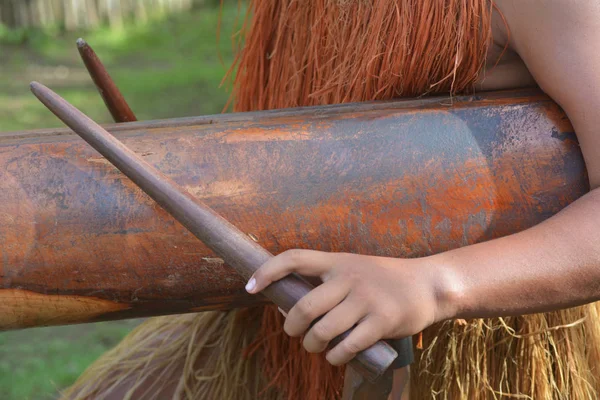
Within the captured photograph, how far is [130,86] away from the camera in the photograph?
5.32m

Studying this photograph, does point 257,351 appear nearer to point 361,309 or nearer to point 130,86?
point 361,309

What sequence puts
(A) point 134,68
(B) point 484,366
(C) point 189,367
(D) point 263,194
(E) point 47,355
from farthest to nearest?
(A) point 134,68
(E) point 47,355
(C) point 189,367
(B) point 484,366
(D) point 263,194

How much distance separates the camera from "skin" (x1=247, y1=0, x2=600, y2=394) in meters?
0.84

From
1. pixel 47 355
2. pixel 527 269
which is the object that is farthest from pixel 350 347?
pixel 47 355

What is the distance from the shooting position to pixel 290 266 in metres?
0.84

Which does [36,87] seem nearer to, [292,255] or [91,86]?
[292,255]

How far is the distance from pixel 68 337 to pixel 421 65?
210cm

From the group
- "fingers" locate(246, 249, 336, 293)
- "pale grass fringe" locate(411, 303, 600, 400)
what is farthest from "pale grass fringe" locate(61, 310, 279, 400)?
"fingers" locate(246, 249, 336, 293)

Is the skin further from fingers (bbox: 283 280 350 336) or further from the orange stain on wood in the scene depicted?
the orange stain on wood

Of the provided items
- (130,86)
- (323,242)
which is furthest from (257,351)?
(130,86)

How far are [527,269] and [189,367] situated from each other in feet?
2.04

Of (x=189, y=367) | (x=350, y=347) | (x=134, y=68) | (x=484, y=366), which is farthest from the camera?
(x=134, y=68)

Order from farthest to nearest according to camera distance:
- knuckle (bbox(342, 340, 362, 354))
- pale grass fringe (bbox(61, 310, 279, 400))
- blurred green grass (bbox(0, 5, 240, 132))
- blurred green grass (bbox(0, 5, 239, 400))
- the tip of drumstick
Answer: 1. blurred green grass (bbox(0, 5, 240, 132))
2. blurred green grass (bbox(0, 5, 239, 400))
3. pale grass fringe (bbox(61, 310, 279, 400))
4. the tip of drumstick
5. knuckle (bbox(342, 340, 362, 354))

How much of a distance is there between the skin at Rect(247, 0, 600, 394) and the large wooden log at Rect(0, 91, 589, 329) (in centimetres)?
4
